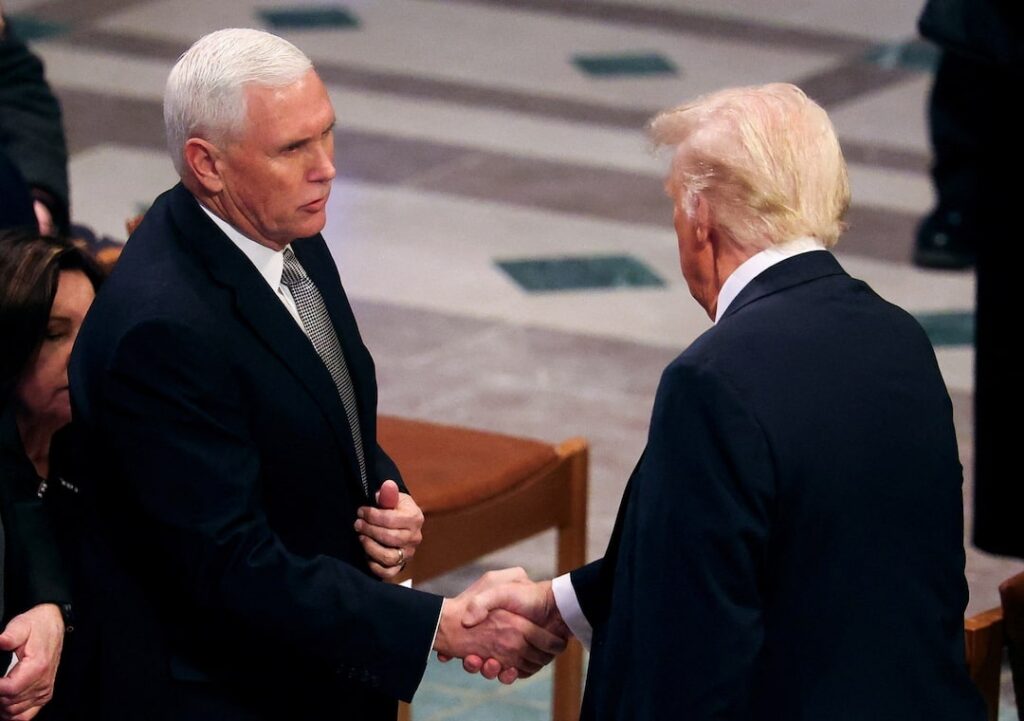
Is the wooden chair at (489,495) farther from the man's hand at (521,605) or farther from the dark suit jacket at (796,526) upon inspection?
the dark suit jacket at (796,526)

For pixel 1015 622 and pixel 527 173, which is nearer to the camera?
pixel 1015 622

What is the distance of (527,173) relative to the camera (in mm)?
7469

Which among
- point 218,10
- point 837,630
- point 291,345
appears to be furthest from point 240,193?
point 218,10

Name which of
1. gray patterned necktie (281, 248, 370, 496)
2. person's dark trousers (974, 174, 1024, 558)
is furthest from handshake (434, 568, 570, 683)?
person's dark trousers (974, 174, 1024, 558)

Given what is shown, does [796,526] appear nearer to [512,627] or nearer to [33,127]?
[512,627]

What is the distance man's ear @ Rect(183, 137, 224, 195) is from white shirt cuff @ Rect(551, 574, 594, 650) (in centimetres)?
72

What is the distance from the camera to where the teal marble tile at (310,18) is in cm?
935

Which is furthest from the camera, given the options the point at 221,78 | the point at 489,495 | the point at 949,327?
the point at 949,327

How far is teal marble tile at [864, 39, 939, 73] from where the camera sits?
917cm

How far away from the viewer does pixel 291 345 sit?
97.8 inches

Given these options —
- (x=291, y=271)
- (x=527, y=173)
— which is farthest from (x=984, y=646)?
(x=527, y=173)

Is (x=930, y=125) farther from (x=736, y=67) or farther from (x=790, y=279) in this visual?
(x=790, y=279)

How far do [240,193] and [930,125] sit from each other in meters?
4.19

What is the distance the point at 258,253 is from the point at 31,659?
63 centimetres
